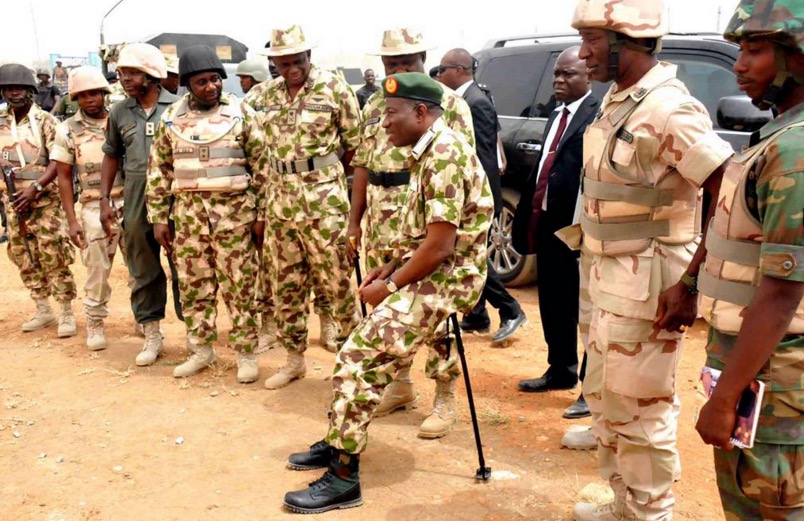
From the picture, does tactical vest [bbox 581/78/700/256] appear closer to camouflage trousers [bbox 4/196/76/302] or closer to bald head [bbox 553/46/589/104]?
bald head [bbox 553/46/589/104]

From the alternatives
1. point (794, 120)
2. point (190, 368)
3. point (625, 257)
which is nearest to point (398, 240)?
point (625, 257)

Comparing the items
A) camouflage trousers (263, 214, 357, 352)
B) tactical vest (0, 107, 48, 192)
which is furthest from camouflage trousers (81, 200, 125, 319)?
camouflage trousers (263, 214, 357, 352)

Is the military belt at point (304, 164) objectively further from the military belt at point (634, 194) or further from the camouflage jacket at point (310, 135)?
the military belt at point (634, 194)

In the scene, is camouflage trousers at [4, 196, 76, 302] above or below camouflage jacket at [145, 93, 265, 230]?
below

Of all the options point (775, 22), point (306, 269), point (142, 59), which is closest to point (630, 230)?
point (775, 22)

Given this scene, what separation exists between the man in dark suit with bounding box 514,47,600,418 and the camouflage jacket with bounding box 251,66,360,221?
1.20 m

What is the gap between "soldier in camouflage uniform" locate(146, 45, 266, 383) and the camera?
498cm

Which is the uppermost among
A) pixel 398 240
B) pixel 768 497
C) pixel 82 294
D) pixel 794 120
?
pixel 794 120

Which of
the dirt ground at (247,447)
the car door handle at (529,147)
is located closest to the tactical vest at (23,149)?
the dirt ground at (247,447)

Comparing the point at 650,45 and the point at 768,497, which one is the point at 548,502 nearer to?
the point at 768,497

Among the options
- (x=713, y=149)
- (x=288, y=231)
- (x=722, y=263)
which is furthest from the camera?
(x=288, y=231)

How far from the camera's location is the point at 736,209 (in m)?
2.11

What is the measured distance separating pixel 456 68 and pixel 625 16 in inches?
117

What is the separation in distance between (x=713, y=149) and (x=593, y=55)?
0.59 m
